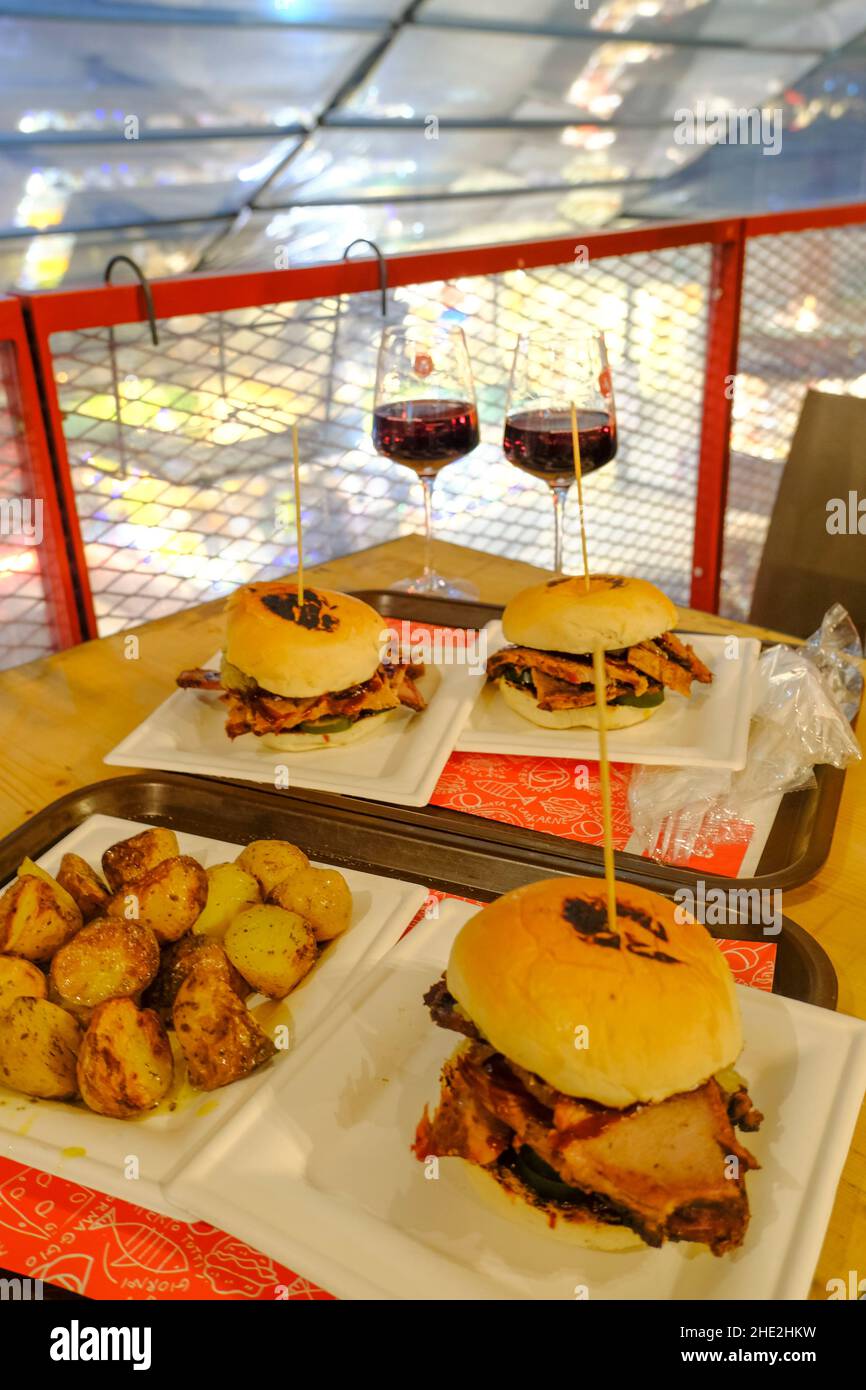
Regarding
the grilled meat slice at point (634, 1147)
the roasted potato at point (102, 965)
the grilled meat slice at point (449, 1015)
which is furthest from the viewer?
the roasted potato at point (102, 965)

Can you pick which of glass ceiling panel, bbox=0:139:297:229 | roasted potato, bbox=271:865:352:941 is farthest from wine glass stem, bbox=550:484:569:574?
glass ceiling panel, bbox=0:139:297:229

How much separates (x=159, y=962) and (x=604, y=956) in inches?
18.0

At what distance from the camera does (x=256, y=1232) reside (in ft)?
2.55

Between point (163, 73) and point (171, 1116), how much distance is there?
31.7 feet

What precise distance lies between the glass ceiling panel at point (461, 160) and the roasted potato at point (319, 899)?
10.7 meters

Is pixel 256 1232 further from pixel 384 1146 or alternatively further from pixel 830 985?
pixel 830 985

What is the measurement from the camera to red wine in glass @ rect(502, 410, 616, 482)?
1.89 m

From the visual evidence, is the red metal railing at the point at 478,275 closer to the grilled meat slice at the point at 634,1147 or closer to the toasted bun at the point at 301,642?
the toasted bun at the point at 301,642

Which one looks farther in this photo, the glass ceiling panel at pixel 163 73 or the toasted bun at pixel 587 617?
the glass ceiling panel at pixel 163 73

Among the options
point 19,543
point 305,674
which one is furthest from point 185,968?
point 19,543

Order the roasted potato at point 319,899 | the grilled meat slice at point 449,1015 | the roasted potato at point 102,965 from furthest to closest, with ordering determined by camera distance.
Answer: the roasted potato at point 319,899
the roasted potato at point 102,965
the grilled meat slice at point 449,1015

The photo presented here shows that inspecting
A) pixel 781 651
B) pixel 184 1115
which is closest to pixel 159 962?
pixel 184 1115

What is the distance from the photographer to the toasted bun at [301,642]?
151 cm

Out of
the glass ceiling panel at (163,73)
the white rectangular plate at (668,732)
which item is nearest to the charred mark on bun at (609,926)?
the white rectangular plate at (668,732)
